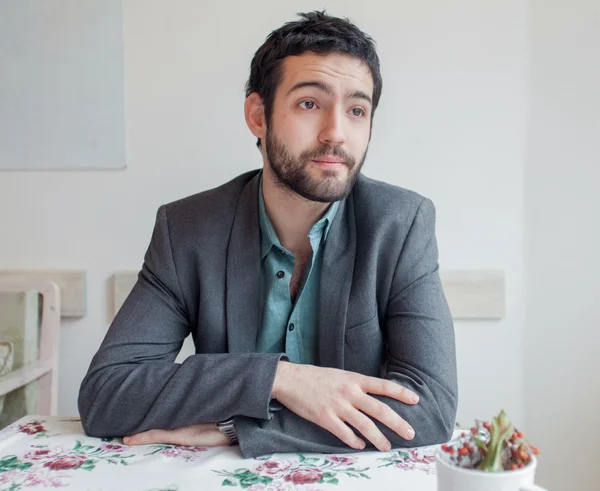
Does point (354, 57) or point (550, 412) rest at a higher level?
point (354, 57)

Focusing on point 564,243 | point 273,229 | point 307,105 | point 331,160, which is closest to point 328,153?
point 331,160

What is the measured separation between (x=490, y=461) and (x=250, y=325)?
0.76 meters

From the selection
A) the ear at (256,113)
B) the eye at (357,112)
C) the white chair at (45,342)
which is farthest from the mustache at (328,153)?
the white chair at (45,342)

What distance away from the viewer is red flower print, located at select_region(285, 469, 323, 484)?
940 millimetres

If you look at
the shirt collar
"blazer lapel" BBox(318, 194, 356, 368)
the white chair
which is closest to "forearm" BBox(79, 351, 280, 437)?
"blazer lapel" BBox(318, 194, 356, 368)

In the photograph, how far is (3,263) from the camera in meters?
2.21

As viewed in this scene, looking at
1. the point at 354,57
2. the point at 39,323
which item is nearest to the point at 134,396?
the point at 354,57

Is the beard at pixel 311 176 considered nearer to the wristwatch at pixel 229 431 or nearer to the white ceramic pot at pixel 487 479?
the wristwatch at pixel 229 431

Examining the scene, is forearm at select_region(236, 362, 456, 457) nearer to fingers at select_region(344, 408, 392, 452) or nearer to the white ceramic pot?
fingers at select_region(344, 408, 392, 452)

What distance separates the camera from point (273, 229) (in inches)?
59.5

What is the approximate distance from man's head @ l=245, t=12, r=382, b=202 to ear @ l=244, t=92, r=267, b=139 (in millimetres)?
106

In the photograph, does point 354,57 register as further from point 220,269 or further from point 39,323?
point 39,323

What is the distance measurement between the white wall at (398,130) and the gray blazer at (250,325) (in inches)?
23.5

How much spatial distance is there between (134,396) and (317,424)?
0.35m
